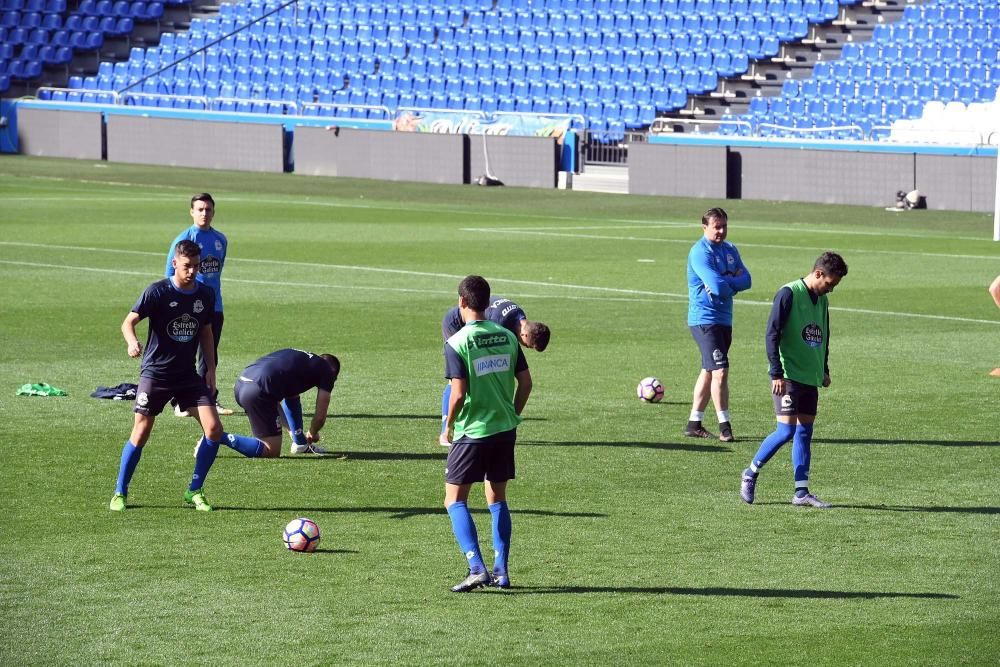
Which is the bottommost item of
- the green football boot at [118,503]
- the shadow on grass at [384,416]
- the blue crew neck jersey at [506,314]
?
the shadow on grass at [384,416]

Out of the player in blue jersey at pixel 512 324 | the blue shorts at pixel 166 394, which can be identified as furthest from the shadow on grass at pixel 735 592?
the blue shorts at pixel 166 394

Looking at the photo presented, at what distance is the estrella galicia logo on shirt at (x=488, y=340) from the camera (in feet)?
30.9

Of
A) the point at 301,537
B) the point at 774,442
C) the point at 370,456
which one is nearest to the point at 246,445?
the point at 370,456

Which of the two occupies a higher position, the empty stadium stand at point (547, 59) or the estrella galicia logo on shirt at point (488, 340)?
the empty stadium stand at point (547, 59)

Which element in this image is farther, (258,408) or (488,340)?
(258,408)

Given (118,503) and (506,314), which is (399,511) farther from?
(118,503)

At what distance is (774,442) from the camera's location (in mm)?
12000

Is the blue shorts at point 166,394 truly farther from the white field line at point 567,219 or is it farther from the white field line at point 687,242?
the white field line at point 567,219

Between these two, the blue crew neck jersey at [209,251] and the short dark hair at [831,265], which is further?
the blue crew neck jersey at [209,251]

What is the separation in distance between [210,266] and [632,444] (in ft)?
14.0

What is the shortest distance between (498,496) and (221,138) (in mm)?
46546

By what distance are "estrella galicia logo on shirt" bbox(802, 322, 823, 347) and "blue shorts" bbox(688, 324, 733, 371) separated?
261cm

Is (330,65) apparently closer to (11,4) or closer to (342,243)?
(11,4)

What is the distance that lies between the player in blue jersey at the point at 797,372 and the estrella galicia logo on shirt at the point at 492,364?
298 cm
